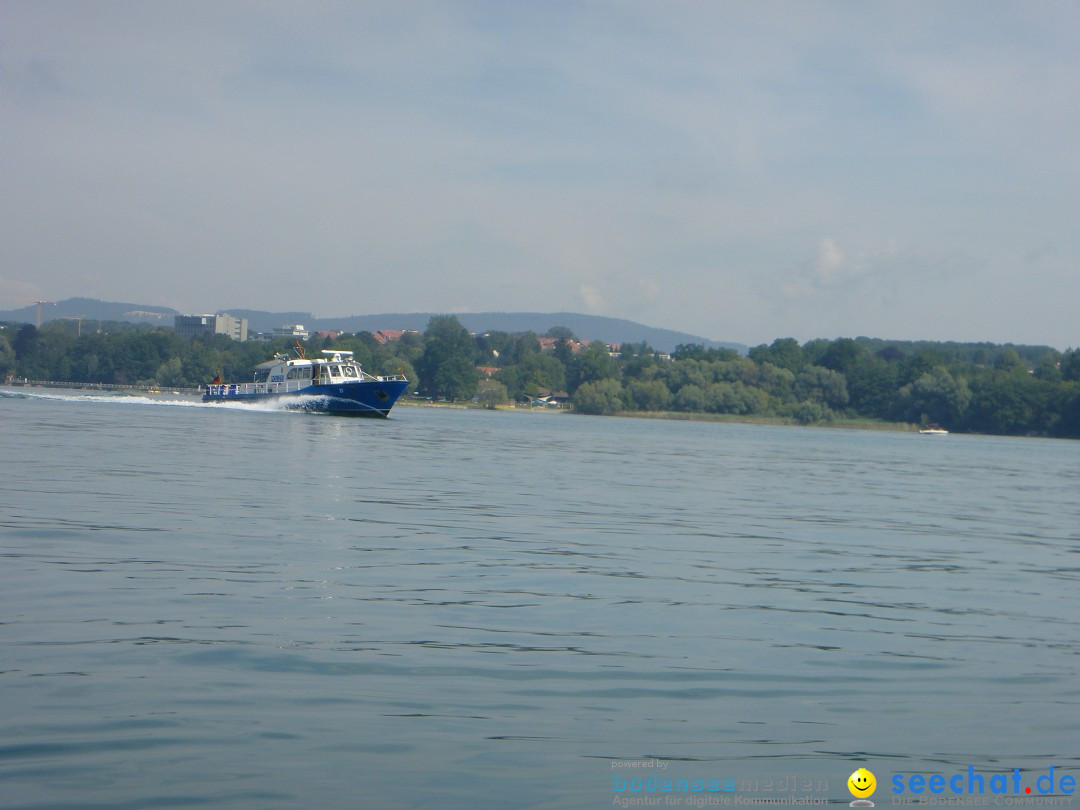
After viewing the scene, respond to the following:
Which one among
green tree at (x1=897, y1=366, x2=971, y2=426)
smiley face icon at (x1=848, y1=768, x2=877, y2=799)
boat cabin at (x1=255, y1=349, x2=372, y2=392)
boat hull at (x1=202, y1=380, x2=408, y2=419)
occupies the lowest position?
smiley face icon at (x1=848, y1=768, x2=877, y2=799)

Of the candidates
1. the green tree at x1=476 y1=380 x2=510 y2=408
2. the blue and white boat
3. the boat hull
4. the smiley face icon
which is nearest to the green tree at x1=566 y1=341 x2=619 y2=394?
the green tree at x1=476 y1=380 x2=510 y2=408

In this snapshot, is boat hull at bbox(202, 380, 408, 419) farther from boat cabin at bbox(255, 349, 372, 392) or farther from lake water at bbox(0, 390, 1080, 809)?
lake water at bbox(0, 390, 1080, 809)

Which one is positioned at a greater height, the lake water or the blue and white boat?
the blue and white boat

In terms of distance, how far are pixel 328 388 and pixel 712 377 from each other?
238 ft

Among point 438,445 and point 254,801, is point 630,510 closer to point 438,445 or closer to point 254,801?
point 254,801

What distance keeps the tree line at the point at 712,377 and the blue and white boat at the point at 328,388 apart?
40.7m

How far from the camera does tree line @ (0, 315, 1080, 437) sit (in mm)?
122062

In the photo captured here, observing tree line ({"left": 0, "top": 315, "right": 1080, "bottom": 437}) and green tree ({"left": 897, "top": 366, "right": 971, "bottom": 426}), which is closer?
green tree ({"left": 897, "top": 366, "right": 971, "bottom": 426})

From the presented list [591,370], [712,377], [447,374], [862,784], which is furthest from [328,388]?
[591,370]

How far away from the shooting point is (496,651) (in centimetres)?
916

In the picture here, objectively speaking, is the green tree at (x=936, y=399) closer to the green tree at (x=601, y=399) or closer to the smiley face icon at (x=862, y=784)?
the green tree at (x=601, y=399)

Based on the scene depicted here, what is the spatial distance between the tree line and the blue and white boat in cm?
4067

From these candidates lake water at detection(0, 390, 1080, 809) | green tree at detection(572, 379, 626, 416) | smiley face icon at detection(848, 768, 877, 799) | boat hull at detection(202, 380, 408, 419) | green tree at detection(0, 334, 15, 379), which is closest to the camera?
smiley face icon at detection(848, 768, 877, 799)

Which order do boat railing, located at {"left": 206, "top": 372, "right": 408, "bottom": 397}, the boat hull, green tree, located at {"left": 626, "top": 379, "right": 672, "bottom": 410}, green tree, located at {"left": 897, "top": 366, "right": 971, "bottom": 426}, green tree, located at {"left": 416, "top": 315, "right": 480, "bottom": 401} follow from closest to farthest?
the boat hull
boat railing, located at {"left": 206, "top": 372, "right": 408, "bottom": 397}
green tree, located at {"left": 897, "top": 366, "right": 971, "bottom": 426}
green tree, located at {"left": 626, "top": 379, "right": 672, "bottom": 410}
green tree, located at {"left": 416, "top": 315, "right": 480, "bottom": 401}
